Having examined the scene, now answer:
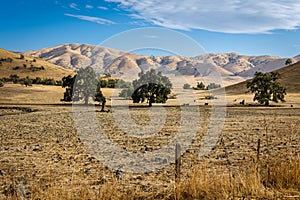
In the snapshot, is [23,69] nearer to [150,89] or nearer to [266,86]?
[150,89]

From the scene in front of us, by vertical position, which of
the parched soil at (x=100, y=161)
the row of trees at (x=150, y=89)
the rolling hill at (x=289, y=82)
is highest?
the rolling hill at (x=289, y=82)

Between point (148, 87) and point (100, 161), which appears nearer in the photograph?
point (100, 161)

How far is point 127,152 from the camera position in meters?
15.8

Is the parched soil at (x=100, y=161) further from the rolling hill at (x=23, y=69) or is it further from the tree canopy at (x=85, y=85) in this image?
the rolling hill at (x=23, y=69)

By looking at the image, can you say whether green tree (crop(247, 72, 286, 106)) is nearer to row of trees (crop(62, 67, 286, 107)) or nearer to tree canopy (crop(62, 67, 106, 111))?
row of trees (crop(62, 67, 286, 107))

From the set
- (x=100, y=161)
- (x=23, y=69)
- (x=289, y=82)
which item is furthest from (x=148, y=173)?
(x=23, y=69)

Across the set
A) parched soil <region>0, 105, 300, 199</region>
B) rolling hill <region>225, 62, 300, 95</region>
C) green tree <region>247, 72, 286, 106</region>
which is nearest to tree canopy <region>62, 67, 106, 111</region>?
green tree <region>247, 72, 286, 106</region>

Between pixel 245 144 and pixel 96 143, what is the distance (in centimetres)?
830

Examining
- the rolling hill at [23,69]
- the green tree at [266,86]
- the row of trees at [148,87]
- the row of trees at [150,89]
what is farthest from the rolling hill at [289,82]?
the rolling hill at [23,69]

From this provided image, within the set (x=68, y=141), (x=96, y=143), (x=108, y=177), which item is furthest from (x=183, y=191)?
(x=68, y=141)

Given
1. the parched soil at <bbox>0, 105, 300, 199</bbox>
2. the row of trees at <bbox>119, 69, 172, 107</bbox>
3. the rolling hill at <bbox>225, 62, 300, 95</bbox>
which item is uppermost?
the rolling hill at <bbox>225, 62, 300, 95</bbox>

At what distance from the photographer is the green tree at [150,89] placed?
54750 millimetres

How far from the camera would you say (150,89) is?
55.6 m

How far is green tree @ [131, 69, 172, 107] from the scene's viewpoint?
5475 centimetres
